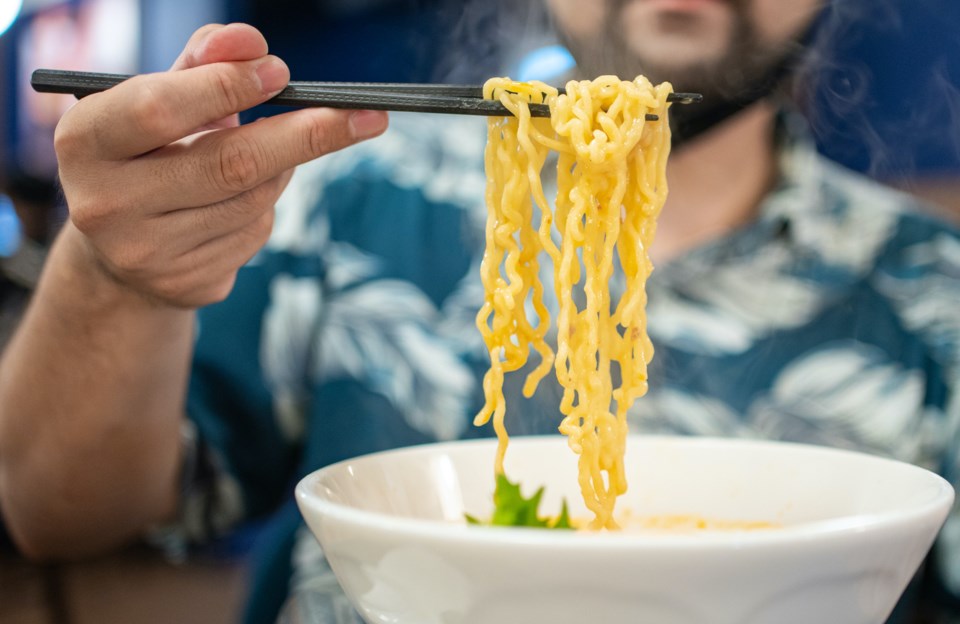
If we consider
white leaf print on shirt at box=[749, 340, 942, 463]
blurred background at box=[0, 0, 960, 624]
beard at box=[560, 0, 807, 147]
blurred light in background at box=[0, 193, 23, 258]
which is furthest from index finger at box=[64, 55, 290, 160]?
blurred light in background at box=[0, 193, 23, 258]

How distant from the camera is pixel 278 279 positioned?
59.9 inches

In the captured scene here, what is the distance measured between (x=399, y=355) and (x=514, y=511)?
2.42 ft

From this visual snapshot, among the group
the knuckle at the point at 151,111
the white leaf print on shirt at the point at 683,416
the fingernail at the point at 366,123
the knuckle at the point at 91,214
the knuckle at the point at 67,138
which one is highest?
the knuckle at the point at 151,111

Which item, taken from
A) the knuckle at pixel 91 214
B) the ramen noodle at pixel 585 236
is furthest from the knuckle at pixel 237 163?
the ramen noodle at pixel 585 236

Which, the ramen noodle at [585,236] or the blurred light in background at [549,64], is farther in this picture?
the blurred light in background at [549,64]

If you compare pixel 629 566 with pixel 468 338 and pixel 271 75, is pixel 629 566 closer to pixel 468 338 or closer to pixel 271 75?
pixel 271 75

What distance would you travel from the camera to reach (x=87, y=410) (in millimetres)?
1175

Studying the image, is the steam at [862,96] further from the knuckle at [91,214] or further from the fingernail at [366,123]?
the knuckle at [91,214]

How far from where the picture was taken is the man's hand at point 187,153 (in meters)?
0.72

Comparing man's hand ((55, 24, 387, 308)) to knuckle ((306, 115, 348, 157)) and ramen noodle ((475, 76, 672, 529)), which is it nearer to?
knuckle ((306, 115, 348, 157))

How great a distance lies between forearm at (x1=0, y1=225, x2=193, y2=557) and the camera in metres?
1.02

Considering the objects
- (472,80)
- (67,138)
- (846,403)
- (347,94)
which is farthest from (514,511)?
(472,80)

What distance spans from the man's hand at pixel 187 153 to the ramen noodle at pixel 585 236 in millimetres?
151

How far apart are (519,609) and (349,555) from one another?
129 millimetres
